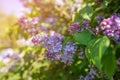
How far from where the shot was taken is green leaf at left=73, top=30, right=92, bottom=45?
1574 millimetres

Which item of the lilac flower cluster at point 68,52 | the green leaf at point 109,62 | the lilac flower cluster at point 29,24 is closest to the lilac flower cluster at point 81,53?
the lilac flower cluster at point 68,52

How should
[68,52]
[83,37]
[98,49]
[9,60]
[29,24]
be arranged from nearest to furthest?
[98,49], [83,37], [68,52], [29,24], [9,60]

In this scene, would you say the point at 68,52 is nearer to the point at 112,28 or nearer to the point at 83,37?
the point at 83,37

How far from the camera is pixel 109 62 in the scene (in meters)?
1.49

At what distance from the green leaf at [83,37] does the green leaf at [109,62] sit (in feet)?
0.38

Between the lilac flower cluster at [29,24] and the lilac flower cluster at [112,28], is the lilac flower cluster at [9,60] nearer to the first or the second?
the lilac flower cluster at [29,24]

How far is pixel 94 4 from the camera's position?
2.00m

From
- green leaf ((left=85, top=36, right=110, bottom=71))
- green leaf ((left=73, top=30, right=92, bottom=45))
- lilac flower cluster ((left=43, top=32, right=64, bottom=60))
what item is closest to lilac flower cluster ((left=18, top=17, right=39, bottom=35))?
lilac flower cluster ((left=43, top=32, right=64, bottom=60))

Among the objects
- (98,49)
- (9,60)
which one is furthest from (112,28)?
(9,60)

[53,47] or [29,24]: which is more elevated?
Result: [29,24]

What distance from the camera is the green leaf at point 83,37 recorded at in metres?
1.57

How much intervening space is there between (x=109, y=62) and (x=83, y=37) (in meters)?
0.17

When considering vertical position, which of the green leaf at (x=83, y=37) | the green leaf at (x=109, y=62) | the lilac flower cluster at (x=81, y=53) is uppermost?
the green leaf at (x=83, y=37)

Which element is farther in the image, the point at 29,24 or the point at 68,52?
the point at 29,24
